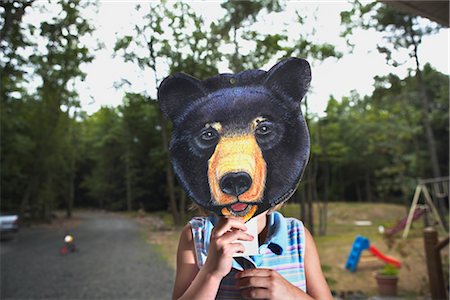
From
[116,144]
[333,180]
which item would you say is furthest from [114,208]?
[333,180]

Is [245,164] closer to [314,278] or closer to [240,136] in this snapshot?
[240,136]

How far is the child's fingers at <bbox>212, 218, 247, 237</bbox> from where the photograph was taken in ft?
2.14

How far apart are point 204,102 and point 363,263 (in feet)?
14.2

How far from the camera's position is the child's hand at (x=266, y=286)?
0.64 m

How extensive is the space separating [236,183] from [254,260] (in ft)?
0.50

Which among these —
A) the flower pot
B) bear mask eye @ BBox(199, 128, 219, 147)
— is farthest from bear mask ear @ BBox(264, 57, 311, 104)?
the flower pot

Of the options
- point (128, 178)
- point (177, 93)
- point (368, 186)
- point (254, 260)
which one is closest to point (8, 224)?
point (128, 178)

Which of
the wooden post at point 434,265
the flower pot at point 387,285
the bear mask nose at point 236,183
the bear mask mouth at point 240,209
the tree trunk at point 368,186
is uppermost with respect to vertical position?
the bear mask nose at point 236,183

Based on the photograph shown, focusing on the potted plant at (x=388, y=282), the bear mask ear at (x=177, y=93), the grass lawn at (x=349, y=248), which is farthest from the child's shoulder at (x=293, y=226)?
the potted plant at (x=388, y=282)

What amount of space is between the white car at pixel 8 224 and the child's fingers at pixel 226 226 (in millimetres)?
3296

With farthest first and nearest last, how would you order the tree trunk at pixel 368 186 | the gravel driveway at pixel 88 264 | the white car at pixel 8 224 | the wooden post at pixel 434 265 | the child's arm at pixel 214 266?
the tree trunk at pixel 368 186
the white car at pixel 8 224
the gravel driveway at pixel 88 264
the wooden post at pixel 434 265
the child's arm at pixel 214 266

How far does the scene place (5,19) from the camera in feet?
8.73

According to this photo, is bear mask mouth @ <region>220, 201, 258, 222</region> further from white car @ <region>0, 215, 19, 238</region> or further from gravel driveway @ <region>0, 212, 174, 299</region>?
white car @ <region>0, 215, 19, 238</region>

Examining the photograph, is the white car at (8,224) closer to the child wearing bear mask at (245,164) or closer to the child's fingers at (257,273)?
the child wearing bear mask at (245,164)
